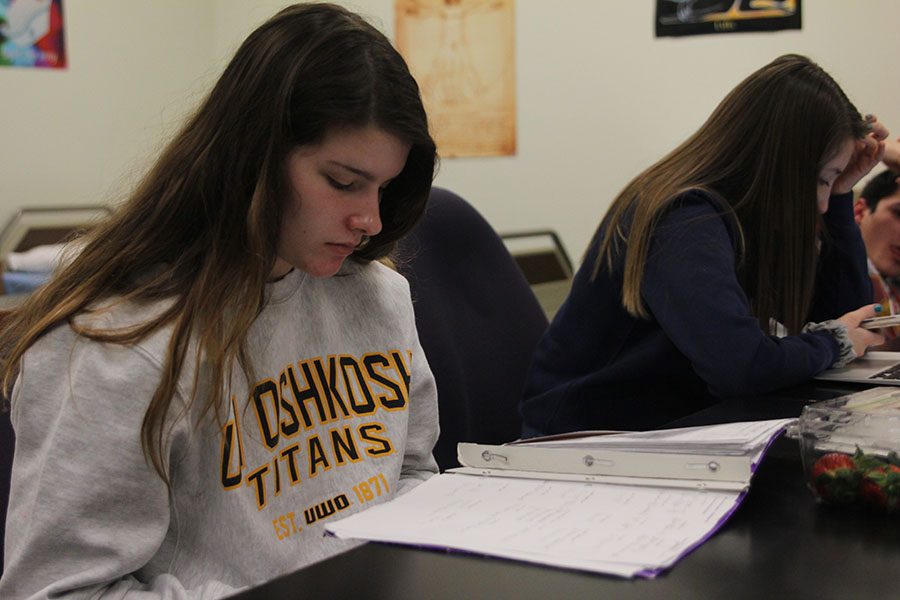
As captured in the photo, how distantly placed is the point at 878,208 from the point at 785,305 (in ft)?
3.17

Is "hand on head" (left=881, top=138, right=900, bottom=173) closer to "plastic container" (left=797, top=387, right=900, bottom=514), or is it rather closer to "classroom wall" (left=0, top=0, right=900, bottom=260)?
"classroom wall" (left=0, top=0, right=900, bottom=260)

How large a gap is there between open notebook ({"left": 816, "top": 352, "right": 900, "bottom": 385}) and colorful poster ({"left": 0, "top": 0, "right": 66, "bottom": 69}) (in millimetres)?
2931

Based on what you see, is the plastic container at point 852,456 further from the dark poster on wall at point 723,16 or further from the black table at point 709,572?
the dark poster on wall at point 723,16

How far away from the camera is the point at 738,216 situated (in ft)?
5.39

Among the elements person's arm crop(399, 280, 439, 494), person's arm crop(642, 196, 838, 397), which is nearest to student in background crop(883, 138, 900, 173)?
A: person's arm crop(642, 196, 838, 397)

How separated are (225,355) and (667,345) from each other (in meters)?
0.84

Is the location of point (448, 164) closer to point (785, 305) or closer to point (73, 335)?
point (785, 305)

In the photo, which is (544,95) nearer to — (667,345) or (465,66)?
(465,66)

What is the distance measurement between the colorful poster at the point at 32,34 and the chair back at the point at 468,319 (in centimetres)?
247

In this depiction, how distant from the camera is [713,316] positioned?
1.48m

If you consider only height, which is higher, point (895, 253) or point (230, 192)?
point (230, 192)

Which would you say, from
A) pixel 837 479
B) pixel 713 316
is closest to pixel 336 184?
pixel 837 479

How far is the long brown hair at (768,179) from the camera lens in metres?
1.62

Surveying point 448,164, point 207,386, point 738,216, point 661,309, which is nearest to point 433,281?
point 661,309
